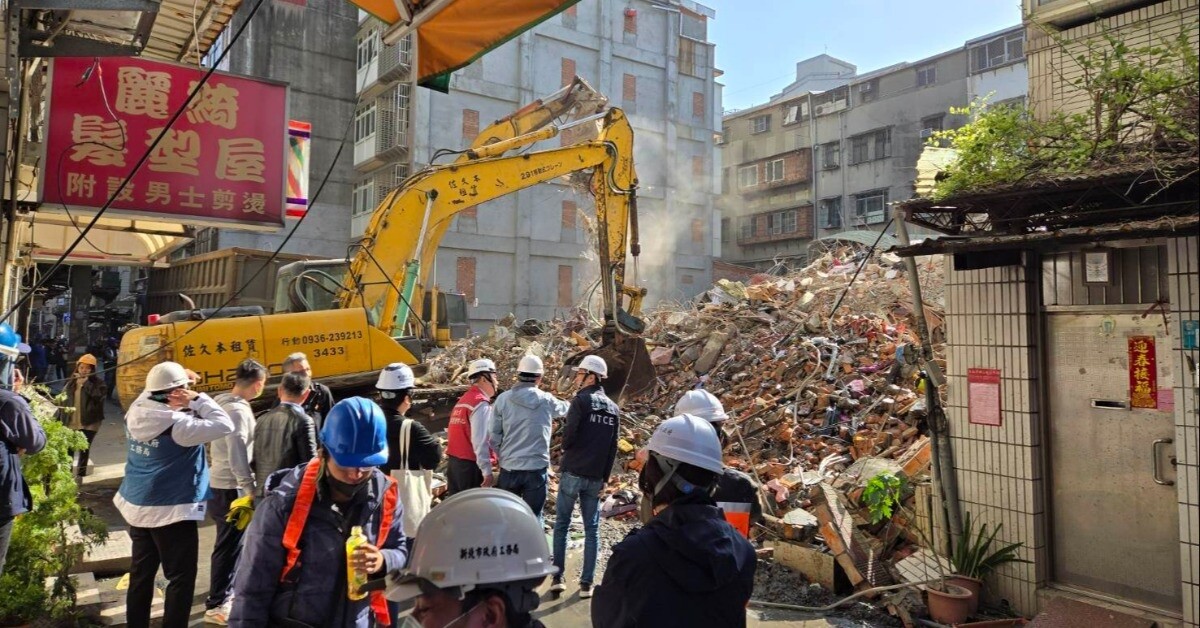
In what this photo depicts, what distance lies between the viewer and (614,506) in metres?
Result: 8.09

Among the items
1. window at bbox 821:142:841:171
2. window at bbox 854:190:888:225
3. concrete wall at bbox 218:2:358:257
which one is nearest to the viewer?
concrete wall at bbox 218:2:358:257

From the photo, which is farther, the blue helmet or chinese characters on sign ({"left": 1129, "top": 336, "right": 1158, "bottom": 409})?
chinese characters on sign ({"left": 1129, "top": 336, "right": 1158, "bottom": 409})

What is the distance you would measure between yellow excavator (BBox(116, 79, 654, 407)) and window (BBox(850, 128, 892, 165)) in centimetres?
2690

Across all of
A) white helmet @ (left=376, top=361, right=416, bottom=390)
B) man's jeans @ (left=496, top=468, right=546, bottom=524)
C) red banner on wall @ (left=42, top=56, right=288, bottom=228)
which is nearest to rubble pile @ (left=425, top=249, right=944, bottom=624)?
man's jeans @ (left=496, top=468, right=546, bottom=524)

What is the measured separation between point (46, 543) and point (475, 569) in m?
3.94

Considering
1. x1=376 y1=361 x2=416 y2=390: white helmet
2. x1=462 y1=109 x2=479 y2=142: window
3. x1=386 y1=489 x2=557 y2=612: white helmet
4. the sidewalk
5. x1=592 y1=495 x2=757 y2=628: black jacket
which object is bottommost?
the sidewalk

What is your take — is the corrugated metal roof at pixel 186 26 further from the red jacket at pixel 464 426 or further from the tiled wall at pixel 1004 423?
the tiled wall at pixel 1004 423

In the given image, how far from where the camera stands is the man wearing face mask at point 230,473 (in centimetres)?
478

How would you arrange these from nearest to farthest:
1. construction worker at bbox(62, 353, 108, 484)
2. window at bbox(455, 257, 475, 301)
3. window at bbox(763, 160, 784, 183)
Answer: construction worker at bbox(62, 353, 108, 484) → window at bbox(455, 257, 475, 301) → window at bbox(763, 160, 784, 183)

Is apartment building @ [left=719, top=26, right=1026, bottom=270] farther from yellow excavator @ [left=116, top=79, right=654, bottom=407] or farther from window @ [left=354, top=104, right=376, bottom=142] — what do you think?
yellow excavator @ [left=116, top=79, right=654, bottom=407]

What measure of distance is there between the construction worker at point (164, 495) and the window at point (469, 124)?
27561 mm

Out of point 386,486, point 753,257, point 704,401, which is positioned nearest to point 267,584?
point 386,486

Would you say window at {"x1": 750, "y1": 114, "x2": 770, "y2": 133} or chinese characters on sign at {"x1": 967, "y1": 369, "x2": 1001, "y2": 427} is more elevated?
window at {"x1": 750, "y1": 114, "x2": 770, "y2": 133}

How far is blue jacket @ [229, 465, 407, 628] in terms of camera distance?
2.47 metres
